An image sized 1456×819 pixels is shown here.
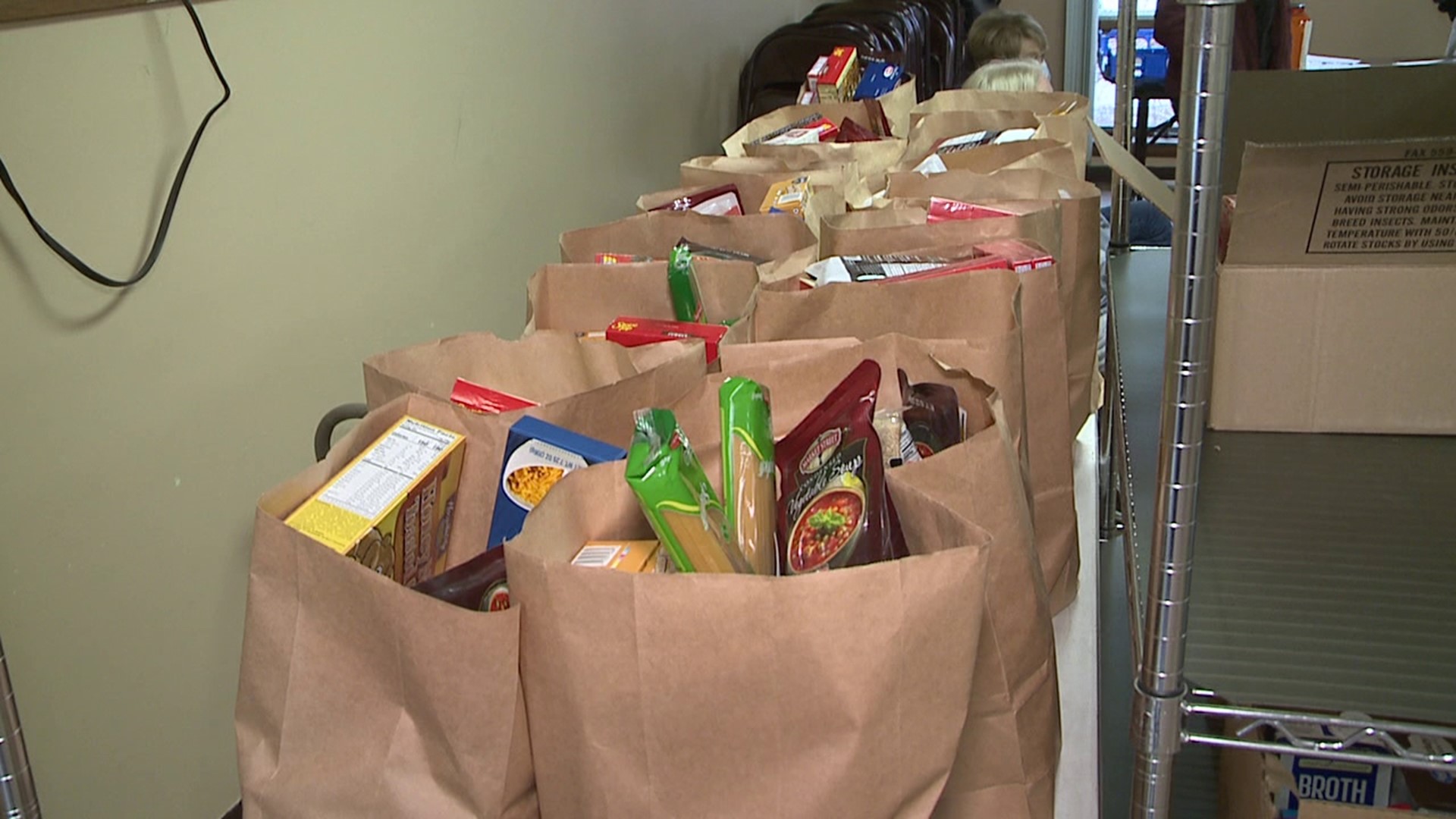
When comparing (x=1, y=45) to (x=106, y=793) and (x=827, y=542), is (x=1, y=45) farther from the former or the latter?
(x=827, y=542)

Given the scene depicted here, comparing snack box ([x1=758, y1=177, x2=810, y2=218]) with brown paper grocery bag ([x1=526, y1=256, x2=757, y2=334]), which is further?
snack box ([x1=758, y1=177, x2=810, y2=218])

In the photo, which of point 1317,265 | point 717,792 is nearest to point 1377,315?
point 1317,265

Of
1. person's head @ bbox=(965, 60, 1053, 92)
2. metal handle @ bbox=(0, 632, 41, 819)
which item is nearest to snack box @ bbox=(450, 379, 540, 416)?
metal handle @ bbox=(0, 632, 41, 819)

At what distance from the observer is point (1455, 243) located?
0.90 m

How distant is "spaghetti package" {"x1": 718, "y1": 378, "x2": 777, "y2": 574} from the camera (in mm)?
758

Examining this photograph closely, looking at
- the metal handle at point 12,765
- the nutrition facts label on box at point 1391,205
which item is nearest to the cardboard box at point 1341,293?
the nutrition facts label on box at point 1391,205

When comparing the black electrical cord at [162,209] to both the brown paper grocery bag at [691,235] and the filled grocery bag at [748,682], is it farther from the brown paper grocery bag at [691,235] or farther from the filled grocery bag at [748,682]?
the filled grocery bag at [748,682]

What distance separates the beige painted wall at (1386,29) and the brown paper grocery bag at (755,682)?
219 inches

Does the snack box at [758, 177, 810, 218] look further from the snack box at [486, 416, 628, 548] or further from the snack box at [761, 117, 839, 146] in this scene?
the snack box at [486, 416, 628, 548]

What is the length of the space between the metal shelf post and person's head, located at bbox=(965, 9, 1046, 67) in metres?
3.09

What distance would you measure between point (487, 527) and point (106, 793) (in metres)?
0.87

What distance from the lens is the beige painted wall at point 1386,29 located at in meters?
5.36

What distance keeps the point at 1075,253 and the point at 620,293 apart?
490 mm

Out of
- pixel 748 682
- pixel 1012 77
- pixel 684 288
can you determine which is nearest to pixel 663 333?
pixel 684 288
